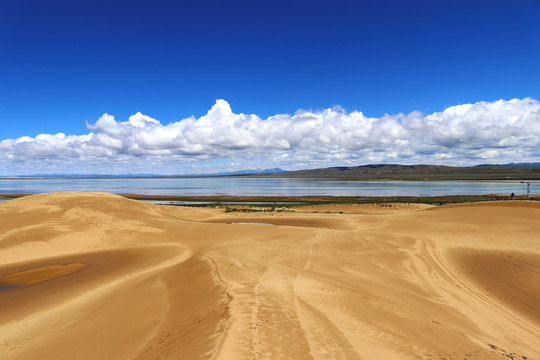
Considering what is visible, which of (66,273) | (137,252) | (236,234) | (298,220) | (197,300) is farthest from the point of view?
(298,220)

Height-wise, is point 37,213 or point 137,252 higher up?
point 37,213

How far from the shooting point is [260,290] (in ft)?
34.2

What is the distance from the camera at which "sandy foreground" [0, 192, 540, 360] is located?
7.28 m

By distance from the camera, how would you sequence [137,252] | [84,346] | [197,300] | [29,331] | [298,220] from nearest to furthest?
[84,346], [29,331], [197,300], [137,252], [298,220]

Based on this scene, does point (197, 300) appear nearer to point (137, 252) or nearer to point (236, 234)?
point (137, 252)

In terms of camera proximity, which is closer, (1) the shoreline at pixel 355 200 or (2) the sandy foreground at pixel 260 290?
(2) the sandy foreground at pixel 260 290

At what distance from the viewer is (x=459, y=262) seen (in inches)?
685

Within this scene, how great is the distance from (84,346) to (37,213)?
882 inches

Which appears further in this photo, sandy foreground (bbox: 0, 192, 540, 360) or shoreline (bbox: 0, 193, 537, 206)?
shoreline (bbox: 0, 193, 537, 206)

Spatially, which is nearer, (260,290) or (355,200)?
(260,290)

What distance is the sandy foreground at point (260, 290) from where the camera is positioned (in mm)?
7277

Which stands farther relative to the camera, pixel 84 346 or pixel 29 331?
pixel 29 331

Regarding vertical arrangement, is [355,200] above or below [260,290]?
below

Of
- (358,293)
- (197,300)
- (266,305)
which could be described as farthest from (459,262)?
(197,300)
